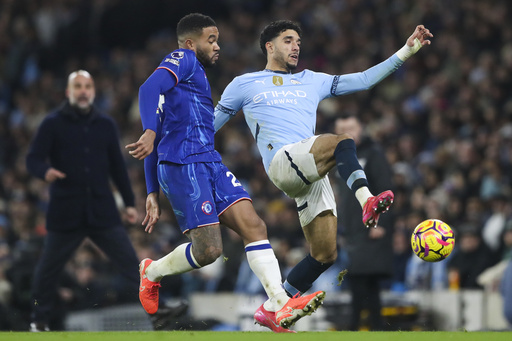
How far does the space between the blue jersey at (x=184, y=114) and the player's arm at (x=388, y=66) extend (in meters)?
1.26

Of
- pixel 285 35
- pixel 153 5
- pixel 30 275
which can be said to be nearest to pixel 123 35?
pixel 153 5

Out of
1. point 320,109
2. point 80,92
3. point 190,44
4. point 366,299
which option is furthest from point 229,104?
point 320,109

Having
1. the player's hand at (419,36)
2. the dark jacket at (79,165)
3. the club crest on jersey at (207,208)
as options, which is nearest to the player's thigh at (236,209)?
the club crest on jersey at (207,208)

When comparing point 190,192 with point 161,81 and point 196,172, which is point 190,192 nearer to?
point 196,172

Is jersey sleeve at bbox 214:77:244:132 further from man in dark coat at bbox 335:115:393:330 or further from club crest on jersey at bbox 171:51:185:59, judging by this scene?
man in dark coat at bbox 335:115:393:330

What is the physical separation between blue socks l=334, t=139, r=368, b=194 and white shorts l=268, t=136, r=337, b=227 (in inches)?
10.4

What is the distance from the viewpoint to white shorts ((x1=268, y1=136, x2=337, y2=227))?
259 inches

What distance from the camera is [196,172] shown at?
21.6 feet

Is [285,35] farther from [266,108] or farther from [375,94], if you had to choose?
[375,94]

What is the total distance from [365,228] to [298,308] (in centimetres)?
308

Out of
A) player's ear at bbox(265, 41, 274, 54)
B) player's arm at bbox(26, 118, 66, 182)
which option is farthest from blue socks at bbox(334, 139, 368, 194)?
player's arm at bbox(26, 118, 66, 182)

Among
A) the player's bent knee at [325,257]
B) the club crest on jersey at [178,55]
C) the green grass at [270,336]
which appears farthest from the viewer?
the player's bent knee at [325,257]

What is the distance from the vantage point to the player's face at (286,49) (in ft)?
24.4

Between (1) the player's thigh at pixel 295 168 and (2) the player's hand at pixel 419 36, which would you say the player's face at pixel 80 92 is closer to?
(1) the player's thigh at pixel 295 168
